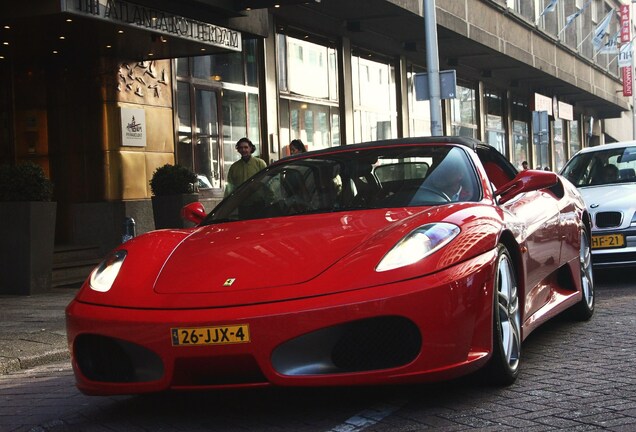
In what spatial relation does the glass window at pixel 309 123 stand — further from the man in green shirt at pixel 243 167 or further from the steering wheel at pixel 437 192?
the steering wheel at pixel 437 192

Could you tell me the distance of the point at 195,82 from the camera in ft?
53.9

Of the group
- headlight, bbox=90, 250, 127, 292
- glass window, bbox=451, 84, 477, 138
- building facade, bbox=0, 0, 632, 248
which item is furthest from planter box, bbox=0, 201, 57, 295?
glass window, bbox=451, 84, 477, 138

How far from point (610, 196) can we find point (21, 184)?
21.1ft

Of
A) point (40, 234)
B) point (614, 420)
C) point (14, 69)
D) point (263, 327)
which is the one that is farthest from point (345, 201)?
point (14, 69)

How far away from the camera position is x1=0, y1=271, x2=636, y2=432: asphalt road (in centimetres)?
421

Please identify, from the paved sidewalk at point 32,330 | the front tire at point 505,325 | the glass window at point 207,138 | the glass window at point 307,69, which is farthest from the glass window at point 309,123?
the front tire at point 505,325

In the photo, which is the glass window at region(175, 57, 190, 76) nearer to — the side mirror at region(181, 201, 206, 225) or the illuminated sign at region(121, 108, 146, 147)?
the illuminated sign at region(121, 108, 146, 147)

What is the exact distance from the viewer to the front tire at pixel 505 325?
4.69m

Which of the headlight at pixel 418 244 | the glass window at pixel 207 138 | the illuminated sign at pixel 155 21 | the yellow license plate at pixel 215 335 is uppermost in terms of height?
the illuminated sign at pixel 155 21

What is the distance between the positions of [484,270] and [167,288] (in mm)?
1411

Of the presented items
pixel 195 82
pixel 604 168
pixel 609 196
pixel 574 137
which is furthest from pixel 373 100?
pixel 574 137

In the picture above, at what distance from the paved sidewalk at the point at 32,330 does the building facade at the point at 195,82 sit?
3.23 metres

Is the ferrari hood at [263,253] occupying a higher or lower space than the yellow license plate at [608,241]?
higher

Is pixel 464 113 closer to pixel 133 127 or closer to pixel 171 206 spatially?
pixel 133 127
